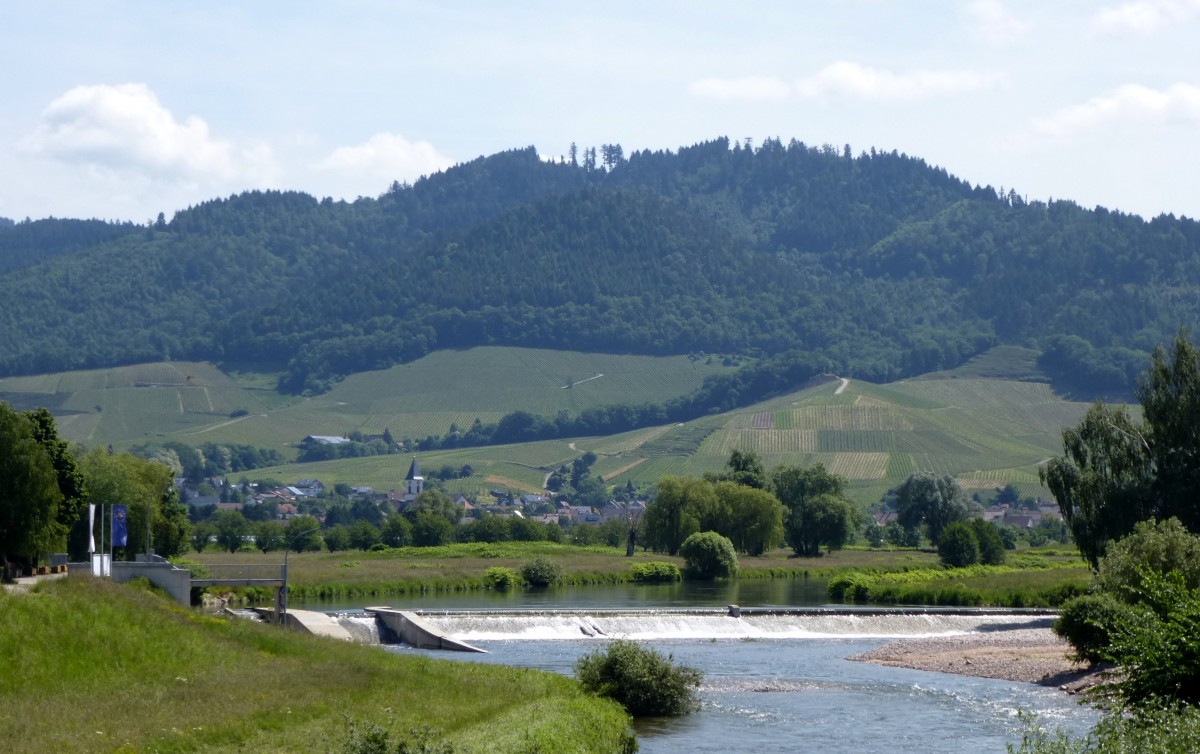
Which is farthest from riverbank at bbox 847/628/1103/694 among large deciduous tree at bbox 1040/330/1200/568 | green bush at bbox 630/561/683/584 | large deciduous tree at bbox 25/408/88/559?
large deciduous tree at bbox 25/408/88/559

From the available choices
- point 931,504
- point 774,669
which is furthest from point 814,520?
point 774,669

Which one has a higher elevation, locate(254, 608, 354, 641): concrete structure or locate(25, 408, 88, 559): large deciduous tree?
locate(25, 408, 88, 559): large deciduous tree

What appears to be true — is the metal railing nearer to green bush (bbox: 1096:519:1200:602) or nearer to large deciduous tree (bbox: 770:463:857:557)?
green bush (bbox: 1096:519:1200:602)

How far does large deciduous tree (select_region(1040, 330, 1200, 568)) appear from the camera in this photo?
2923 inches

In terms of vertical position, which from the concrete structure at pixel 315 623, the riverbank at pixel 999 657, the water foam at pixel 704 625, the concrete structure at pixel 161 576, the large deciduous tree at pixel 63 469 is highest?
the large deciduous tree at pixel 63 469

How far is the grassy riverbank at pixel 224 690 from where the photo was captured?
31.9 m

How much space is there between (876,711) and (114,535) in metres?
36.0

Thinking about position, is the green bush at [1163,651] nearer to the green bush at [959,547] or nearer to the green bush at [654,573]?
the green bush at [654,573]

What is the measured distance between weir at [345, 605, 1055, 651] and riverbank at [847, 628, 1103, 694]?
363 centimetres

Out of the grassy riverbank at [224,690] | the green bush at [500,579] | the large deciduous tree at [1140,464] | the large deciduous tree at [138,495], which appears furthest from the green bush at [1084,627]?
the large deciduous tree at [138,495]

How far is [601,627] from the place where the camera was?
236ft

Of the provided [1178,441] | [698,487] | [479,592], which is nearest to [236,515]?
[698,487]

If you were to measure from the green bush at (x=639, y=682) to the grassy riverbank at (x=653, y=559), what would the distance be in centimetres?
4059

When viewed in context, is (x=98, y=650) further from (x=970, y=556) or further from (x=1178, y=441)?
(x=970, y=556)
